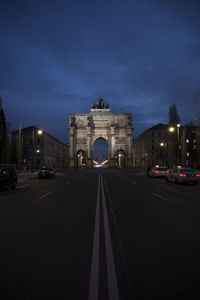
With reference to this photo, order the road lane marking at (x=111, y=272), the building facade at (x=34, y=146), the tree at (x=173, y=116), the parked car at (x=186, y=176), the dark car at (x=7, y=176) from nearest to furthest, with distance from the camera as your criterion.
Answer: the road lane marking at (x=111, y=272) → the dark car at (x=7, y=176) → the parked car at (x=186, y=176) → the tree at (x=173, y=116) → the building facade at (x=34, y=146)

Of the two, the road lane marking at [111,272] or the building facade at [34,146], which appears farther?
the building facade at [34,146]

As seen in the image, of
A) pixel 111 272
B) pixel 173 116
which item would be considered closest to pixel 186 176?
pixel 111 272

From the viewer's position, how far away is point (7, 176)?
1573 centimetres

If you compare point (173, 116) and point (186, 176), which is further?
point (173, 116)

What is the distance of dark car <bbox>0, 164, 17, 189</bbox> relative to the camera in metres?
15.1

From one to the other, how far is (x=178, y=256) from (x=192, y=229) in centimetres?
190

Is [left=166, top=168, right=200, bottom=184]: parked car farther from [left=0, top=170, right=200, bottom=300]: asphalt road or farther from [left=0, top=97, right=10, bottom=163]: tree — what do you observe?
[left=0, top=97, right=10, bottom=163]: tree

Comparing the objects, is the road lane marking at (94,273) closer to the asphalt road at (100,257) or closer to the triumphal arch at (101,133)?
the asphalt road at (100,257)

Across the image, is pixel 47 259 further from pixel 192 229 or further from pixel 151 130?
pixel 151 130

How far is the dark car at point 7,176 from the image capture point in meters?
15.1

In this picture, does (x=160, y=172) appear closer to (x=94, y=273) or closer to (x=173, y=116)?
(x=94, y=273)

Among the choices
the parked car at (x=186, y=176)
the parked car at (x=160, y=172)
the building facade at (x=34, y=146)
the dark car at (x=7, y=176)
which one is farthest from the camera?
the building facade at (x=34, y=146)

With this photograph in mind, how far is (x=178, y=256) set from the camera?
4059 millimetres

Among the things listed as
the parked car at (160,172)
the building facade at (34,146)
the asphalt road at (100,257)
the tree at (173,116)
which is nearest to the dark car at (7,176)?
the asphalt road at (100,257)
